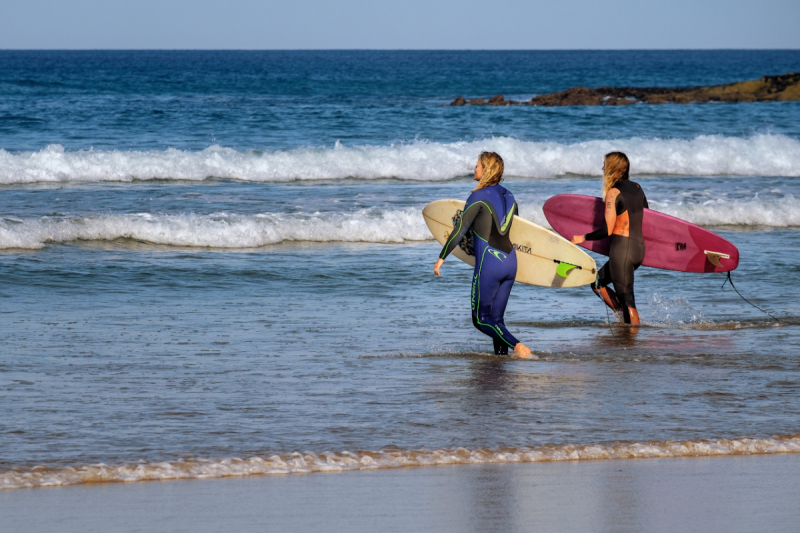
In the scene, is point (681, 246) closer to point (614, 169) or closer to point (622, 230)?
point (622, 230)

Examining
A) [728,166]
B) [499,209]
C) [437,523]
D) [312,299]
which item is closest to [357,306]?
[312,299]

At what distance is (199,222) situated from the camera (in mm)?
12445

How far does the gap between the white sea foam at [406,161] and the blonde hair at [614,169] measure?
1144cm

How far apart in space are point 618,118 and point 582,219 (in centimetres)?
2178

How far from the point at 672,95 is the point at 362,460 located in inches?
1751

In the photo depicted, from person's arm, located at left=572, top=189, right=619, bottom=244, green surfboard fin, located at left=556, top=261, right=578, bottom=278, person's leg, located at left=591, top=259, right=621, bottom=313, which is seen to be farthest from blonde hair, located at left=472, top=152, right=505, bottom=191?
person's leg, located at left=591, top=259, right=621, bottom=313

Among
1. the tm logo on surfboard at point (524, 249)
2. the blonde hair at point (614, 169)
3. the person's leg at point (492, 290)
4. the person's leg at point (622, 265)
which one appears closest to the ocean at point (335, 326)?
the person's leg at point (492, 290)

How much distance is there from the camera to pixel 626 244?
7426 mm

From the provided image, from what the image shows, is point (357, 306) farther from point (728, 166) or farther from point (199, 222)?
point (728, 166)

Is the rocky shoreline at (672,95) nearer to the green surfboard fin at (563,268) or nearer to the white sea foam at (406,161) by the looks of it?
the white sea foam at (406,161)

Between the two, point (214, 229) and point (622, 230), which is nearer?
point (622, 230)

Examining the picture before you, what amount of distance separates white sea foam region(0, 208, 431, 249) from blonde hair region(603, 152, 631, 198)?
5686 mm

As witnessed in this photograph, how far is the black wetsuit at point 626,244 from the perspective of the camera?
7.33 meters

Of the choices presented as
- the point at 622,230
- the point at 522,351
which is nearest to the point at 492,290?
the point at 522,351
